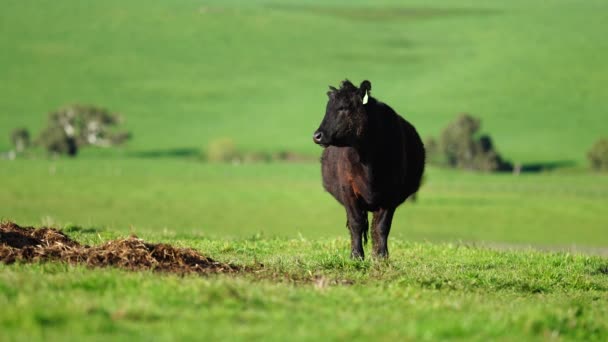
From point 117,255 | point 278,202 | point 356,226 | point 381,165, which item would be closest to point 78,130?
point 278,202

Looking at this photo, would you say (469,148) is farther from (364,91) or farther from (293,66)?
(364,91)

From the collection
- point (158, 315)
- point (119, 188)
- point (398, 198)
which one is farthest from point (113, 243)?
point (119, 188)

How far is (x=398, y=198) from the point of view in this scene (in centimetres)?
1559

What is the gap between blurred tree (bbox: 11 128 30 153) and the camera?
374 feet

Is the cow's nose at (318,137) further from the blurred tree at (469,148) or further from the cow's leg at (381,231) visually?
the blurred tree at (469,148)

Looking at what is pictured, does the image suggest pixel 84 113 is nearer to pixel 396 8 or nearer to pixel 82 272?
pixel 396 8

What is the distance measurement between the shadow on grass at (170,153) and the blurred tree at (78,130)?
141 inches

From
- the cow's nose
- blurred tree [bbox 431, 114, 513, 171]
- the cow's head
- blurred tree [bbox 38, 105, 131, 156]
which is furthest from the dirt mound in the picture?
blurred tree [bbox 38, 105, 131, 156]

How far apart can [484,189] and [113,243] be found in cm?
7326

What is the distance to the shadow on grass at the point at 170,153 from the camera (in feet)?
392

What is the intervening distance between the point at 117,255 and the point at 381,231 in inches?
195

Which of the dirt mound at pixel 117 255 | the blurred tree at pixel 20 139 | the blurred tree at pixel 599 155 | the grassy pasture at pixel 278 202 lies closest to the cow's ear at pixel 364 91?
the dirt mound at pixel 117 255

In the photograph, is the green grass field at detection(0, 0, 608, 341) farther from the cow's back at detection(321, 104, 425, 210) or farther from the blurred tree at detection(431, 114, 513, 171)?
the blurred tree at detection(431, 114, 513, 171)

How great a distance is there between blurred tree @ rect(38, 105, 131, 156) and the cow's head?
10221cm
